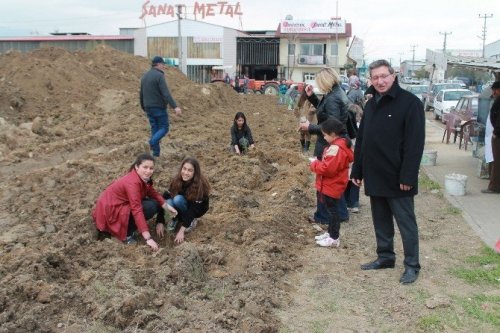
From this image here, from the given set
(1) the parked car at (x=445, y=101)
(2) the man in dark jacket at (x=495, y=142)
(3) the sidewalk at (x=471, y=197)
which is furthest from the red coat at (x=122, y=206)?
(1) the parked car at (x=445, y=101)

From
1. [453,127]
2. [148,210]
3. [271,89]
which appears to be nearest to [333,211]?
[148,210]

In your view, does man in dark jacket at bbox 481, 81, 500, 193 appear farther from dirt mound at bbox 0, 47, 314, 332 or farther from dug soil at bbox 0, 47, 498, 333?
dirt mound at bbox 0, 47, 314, 332

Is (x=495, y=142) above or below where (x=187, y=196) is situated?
above

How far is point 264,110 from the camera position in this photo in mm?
22375

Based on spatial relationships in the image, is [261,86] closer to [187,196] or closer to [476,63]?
[476,63]

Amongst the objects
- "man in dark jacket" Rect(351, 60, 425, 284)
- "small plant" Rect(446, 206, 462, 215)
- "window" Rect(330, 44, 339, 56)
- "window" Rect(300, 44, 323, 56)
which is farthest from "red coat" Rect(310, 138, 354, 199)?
"window" Rect(300, 44, 323, 56)

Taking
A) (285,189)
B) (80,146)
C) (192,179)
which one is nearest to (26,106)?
(80,146)

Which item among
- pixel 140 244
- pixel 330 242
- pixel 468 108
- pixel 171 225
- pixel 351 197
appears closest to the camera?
pixel 140 244

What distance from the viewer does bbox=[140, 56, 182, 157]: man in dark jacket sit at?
9516 mm

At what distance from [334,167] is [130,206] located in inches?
81.7

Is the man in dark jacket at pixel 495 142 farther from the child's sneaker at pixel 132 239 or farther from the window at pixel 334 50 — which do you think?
the window at pixel 334 50

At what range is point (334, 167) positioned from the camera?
214 inches

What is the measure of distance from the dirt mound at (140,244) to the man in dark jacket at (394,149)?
3.49 ft

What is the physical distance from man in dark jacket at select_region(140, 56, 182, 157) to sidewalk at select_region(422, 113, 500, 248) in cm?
488
